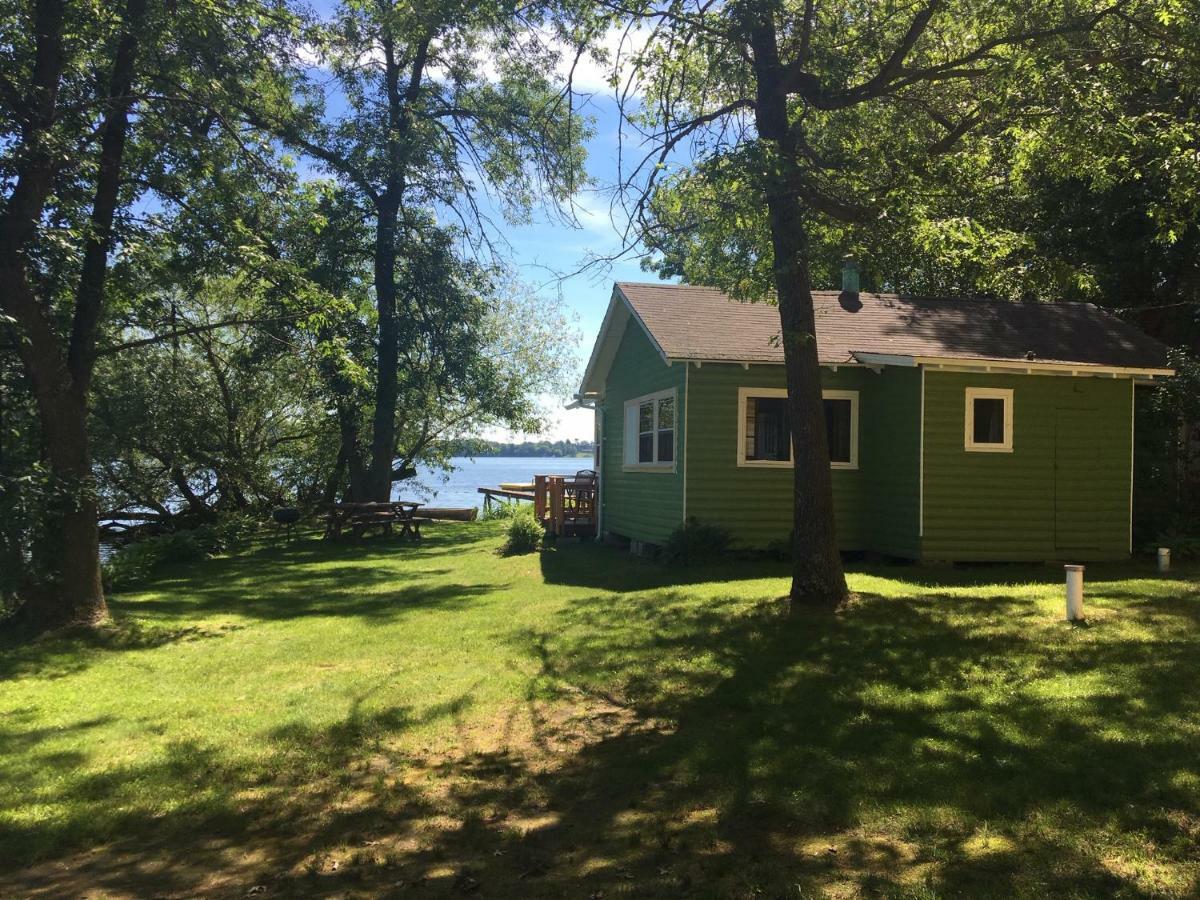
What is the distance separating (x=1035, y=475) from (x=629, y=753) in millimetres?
9511

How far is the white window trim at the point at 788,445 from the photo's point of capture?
13242mm

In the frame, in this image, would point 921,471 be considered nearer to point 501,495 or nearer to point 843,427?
point 843,427

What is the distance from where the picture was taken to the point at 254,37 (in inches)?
452

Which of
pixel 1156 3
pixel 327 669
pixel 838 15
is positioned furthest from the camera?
pixel 838 15

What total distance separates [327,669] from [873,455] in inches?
356

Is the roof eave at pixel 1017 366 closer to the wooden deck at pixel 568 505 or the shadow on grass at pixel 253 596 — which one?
the shadow on grass at pixel 253 596

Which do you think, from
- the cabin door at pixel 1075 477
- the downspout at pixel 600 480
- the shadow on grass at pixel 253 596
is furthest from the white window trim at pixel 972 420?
the downspout at pixel 600 480

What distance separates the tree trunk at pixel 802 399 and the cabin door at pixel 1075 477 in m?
5.67

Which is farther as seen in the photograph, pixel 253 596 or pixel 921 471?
pixel 253 596

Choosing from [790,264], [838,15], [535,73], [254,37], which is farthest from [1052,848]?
[254,37]

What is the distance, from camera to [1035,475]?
40.7 ft

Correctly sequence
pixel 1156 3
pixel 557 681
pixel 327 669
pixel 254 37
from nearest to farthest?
pixel 557 681, pixel 327 669, pixel 1156 3, pixel 254 37

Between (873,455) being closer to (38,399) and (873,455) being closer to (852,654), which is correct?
(852,654)

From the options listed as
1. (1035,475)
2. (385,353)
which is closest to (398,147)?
(385,353)
